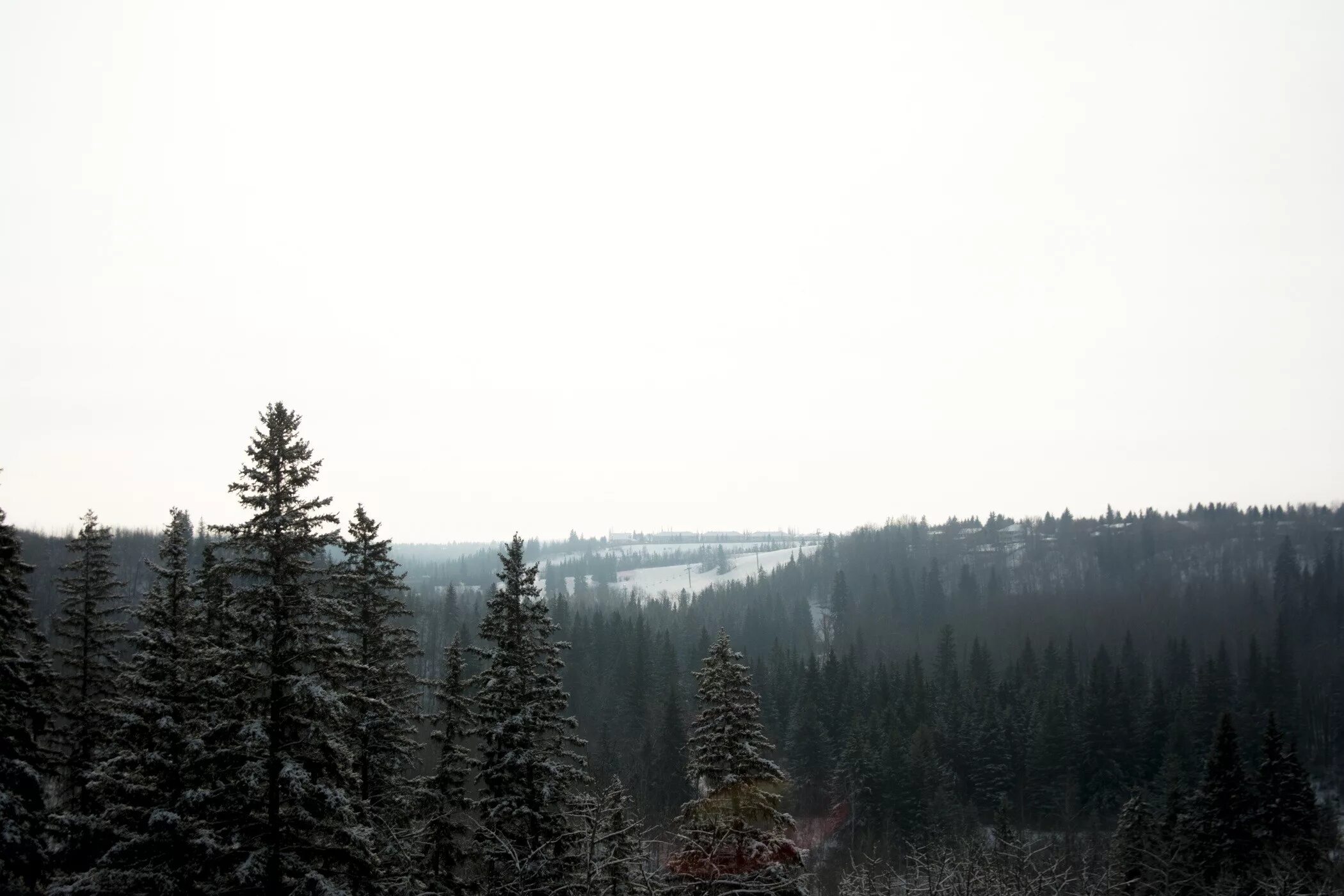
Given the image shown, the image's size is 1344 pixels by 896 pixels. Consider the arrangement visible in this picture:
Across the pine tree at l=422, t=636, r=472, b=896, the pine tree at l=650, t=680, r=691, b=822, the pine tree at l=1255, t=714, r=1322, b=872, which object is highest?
the pine tree at l=422, t=636, r=472, b=896

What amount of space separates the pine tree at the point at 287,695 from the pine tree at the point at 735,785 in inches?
323

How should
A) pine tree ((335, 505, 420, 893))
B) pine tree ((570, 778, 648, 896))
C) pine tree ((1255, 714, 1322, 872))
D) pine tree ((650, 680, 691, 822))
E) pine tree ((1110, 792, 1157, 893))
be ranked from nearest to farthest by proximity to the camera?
1. pine tree ((570, 778, 648, 896))
2. pine tree ((335, 505, 420, 893))
3. pine tree ((1255, 714, 1322, 872))
4. pine tree ((1110, 792, 1157, 893))
5. pine tree ((650, 680, 691, 822))

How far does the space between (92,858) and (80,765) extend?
604 centimetres

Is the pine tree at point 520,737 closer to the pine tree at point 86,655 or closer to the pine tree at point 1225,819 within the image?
the pine tree at point 86,655

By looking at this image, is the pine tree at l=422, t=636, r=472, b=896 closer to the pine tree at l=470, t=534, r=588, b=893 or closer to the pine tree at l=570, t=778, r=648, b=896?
the pine tree at l=470, t=534, r=588, b=893

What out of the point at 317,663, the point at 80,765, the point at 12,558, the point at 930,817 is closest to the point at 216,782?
the point at 317,663

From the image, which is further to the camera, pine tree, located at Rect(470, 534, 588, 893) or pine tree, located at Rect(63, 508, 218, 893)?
pine tree, located at Rect(470, 534, 588, 893)

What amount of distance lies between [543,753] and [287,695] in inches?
308

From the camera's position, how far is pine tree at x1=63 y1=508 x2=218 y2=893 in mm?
15297

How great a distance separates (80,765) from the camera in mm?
23594

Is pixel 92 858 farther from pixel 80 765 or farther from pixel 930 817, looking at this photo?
pixel 930 817

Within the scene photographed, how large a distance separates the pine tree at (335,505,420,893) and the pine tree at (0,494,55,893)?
6.69 metres

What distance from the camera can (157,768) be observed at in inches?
706

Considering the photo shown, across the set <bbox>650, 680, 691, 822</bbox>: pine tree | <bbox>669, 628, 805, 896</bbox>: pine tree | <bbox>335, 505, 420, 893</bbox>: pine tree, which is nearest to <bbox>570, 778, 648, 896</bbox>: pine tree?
<bbox>669, 628, 805, 896</bbox>: pine tree
